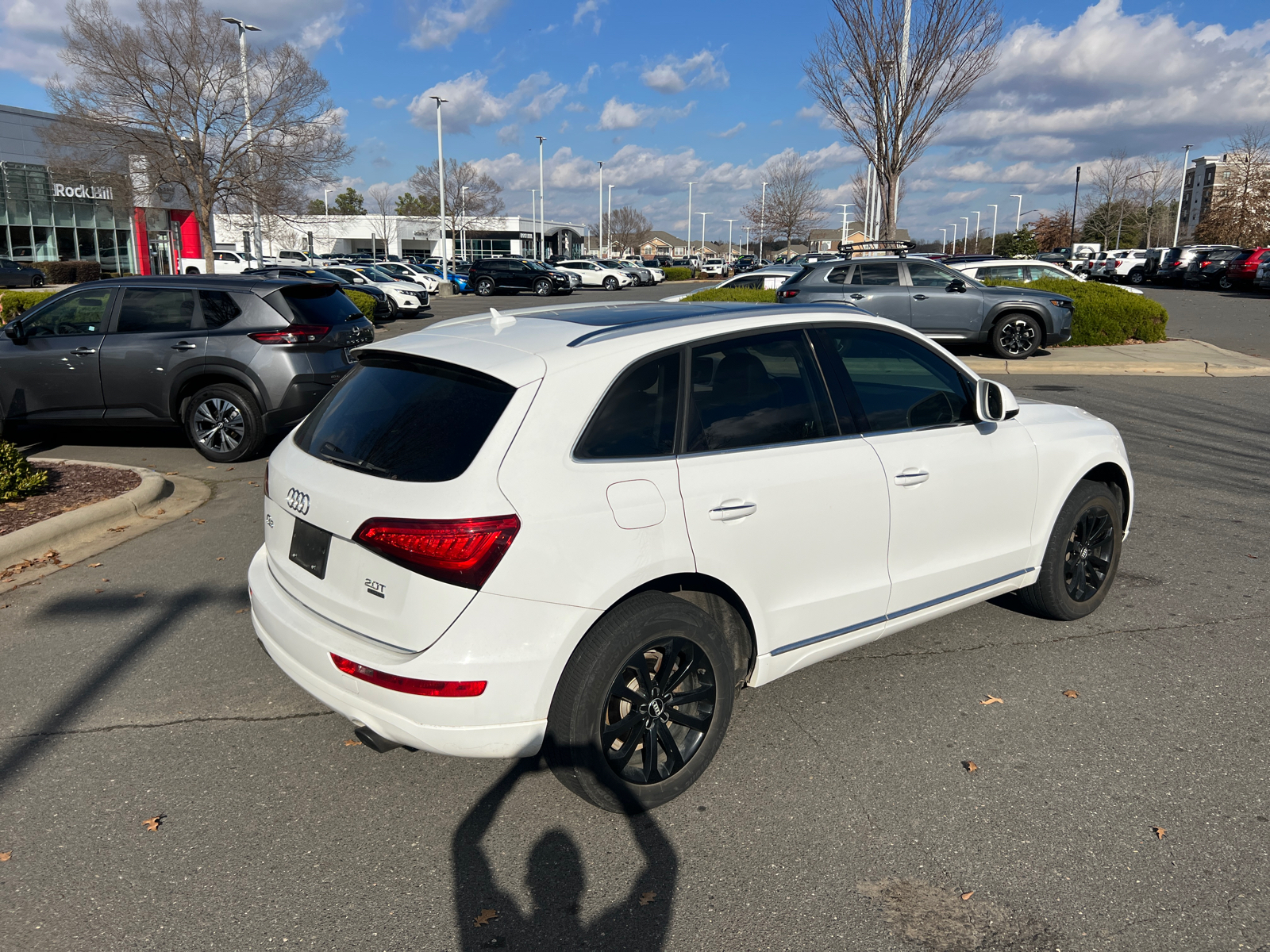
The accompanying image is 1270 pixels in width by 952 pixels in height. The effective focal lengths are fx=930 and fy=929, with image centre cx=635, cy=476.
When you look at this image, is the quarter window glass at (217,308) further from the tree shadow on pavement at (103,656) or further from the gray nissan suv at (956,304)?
the gray nissan suv at (956,304)

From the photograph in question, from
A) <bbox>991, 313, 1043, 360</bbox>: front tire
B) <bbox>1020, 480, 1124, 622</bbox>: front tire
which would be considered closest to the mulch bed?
<bbox>1020, 480, 1124, 622</bbox>: front tire

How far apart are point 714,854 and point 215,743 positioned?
2076 millimetres

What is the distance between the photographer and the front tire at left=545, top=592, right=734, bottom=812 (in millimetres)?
2975

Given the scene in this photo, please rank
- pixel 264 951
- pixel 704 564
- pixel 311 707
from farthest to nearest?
1. pixel 311 707
2. pixel 704 564
3. pixel 264 951

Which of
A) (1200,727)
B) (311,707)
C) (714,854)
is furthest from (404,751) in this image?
(1200,727)

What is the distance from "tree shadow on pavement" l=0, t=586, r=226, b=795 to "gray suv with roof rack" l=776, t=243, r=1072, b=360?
12784 millimetres

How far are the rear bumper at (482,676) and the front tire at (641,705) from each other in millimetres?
92

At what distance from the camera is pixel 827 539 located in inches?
140

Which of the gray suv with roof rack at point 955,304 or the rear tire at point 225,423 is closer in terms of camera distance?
the rear tire at point 225,423

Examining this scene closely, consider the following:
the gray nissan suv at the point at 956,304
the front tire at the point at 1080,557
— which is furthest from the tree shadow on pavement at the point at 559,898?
the gray nissan suv at the point at 956,304

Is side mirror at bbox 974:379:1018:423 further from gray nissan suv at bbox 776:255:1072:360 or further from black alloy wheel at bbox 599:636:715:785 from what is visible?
gray nissan suv at bbox 776:255:1072:360

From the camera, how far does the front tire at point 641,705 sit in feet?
9.76

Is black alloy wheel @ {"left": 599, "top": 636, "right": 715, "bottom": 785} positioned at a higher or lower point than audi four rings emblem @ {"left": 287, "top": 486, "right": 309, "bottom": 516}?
lower

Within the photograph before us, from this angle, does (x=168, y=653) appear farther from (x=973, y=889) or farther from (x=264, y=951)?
(x=973, y=889)
